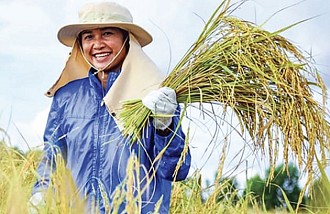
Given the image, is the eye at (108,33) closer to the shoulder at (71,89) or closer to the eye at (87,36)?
the eye at (87,36)

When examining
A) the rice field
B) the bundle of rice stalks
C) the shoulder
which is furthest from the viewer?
the shoulder

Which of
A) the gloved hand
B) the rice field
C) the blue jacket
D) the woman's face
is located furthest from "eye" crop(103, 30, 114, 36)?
the rice field

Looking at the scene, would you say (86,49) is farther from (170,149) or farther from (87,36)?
(170,149)

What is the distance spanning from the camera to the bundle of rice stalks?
8.82ft

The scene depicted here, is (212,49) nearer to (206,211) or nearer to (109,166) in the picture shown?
(109,166)

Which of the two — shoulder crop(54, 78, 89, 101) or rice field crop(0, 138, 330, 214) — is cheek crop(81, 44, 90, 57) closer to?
shoulder crop(54, 78, 89, 101)

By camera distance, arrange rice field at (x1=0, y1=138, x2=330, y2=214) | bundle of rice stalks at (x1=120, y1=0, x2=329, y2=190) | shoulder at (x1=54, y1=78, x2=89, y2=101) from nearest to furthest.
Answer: rice field at (x1=0, y1=138, x2=330, y2=214) → bundle of rice stalks at (x1=120, y1=0, x2=329, y2=190) → shoulder at (x1=54, y1=78, x2=89, y2=101)

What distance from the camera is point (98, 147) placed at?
10.1ft

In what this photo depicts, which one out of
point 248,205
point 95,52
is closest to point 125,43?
point 95,52

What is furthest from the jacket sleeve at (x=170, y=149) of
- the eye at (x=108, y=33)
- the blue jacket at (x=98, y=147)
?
the eye at (x=108, y=33)

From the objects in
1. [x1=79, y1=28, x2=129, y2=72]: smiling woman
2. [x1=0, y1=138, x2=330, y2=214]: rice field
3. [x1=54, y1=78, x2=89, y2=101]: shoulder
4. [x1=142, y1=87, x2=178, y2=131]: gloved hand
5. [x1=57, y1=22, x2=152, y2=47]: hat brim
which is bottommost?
[x1=0, y1=138, x2=330, y2=214]: rice field

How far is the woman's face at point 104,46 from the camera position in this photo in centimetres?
312

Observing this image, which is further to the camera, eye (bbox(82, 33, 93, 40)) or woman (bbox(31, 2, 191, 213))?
eye (bbox(82, 33, 93, 40))

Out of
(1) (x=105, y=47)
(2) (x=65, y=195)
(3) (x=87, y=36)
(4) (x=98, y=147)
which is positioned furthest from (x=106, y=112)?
(2) (x=65, y=195)
